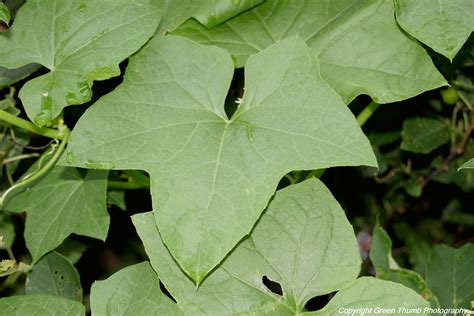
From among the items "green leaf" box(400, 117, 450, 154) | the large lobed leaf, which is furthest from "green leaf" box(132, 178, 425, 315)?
"green leaf" box(400, 117, 450, 154)

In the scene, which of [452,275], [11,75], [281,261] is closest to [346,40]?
[281,261]

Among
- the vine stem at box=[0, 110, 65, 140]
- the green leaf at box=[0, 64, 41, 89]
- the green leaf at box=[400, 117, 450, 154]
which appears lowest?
the green leaf at box=[400, 117, 450, 154]

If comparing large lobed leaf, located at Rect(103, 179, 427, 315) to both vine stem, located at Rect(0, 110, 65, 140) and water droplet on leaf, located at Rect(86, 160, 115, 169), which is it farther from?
vine stem, located at Rect(0, 110, 65, 140)

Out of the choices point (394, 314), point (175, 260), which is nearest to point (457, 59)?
point (394, 314)

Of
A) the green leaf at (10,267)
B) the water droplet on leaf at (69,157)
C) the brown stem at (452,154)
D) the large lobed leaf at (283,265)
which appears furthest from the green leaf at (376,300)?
the brown stem at (452,154)

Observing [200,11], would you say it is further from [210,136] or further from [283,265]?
[283,265]

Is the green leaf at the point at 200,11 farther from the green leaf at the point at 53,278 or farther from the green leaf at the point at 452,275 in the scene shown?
the green leaf at the point at 452,275

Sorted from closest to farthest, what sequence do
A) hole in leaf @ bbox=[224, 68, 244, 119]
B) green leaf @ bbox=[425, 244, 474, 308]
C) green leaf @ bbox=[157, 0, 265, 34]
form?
green leaf @ bbox=[157, 0, 265, 34]
green leaf @ bbox=[425, 244, 474, 308]
hole in leaf @ bbox=[224, 68, 244, 119]
